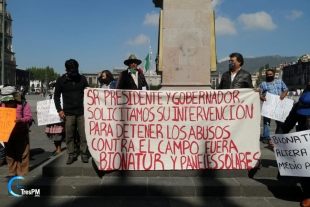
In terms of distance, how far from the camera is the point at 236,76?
5.52 m

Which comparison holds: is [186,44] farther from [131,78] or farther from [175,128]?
[175,128]

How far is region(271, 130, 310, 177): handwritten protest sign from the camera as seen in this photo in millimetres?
4059

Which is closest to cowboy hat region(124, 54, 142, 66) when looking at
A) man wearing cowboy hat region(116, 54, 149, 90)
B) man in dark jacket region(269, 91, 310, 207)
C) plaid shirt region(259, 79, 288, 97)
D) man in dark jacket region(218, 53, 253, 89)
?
man wearing cowboy hat region(116, 54, 149, 90)

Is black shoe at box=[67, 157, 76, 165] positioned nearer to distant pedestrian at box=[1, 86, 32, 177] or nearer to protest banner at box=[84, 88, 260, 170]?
protest banner at box=[84, 88, 260, 170]

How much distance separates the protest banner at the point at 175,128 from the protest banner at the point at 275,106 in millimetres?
2303

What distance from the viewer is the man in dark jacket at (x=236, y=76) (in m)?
5.48

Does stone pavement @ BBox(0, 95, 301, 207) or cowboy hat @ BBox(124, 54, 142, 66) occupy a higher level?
cowboy hat @ BBox(124, 54, 142, 66)

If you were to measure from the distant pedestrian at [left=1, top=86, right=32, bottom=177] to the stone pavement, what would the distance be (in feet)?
0.97

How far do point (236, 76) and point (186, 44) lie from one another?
5.05 feet

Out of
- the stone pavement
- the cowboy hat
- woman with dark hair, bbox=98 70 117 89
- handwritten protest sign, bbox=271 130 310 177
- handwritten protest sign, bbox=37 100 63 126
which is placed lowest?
the stone pavement

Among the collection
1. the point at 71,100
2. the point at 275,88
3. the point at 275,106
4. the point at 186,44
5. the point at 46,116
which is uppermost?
the point at 186,44

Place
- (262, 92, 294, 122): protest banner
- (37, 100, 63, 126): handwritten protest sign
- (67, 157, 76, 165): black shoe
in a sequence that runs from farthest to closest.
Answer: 1. (37, 100, 63, 126): handwritten protest sign
2. (262, 92, 294, 122): protest banner
3. (67, 157, 76, 165): black shoe

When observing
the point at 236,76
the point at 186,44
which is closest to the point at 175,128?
the point at 236,76

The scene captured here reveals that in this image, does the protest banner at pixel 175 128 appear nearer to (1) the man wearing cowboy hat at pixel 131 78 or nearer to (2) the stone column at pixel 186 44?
(1) the man wearing cowboy hat at pixel 131 78
